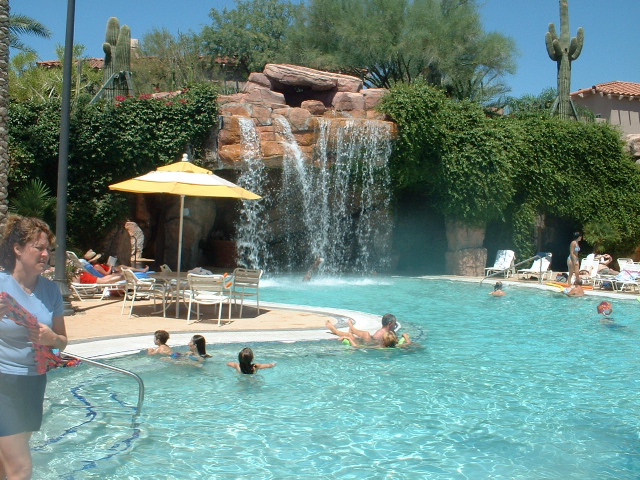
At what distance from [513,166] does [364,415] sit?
16.0 metres

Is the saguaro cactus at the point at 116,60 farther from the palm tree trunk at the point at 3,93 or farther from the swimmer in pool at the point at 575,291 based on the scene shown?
the swimmer in pool at the point at 575,291

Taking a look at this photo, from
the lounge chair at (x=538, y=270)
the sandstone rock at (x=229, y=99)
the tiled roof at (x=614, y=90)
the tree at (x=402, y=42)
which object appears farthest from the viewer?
the tiled roof at (x=614, y=90)

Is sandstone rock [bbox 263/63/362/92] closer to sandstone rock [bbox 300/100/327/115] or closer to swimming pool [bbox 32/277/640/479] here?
sandstone rock [bbox 300/100/327/115]

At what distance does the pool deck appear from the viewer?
7.76m

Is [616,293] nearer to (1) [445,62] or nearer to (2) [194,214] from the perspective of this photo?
(2) [194,214]

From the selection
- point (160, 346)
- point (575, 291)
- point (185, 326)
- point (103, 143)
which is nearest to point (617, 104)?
point (575, 291)

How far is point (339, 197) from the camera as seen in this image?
1914cm

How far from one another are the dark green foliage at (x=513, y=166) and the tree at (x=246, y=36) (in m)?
14.8

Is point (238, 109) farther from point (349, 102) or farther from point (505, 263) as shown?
point (505, 263)

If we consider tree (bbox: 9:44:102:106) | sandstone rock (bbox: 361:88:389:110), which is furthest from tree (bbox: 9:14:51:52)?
sandstone rock (bbox: 361:88:389:110)

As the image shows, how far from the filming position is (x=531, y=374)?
7.61 metres

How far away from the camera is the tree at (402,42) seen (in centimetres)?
2600

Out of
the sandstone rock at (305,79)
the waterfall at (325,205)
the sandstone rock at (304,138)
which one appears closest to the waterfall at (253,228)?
the waterfall at (325,205)

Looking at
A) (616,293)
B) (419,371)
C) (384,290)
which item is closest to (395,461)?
(419,371)
